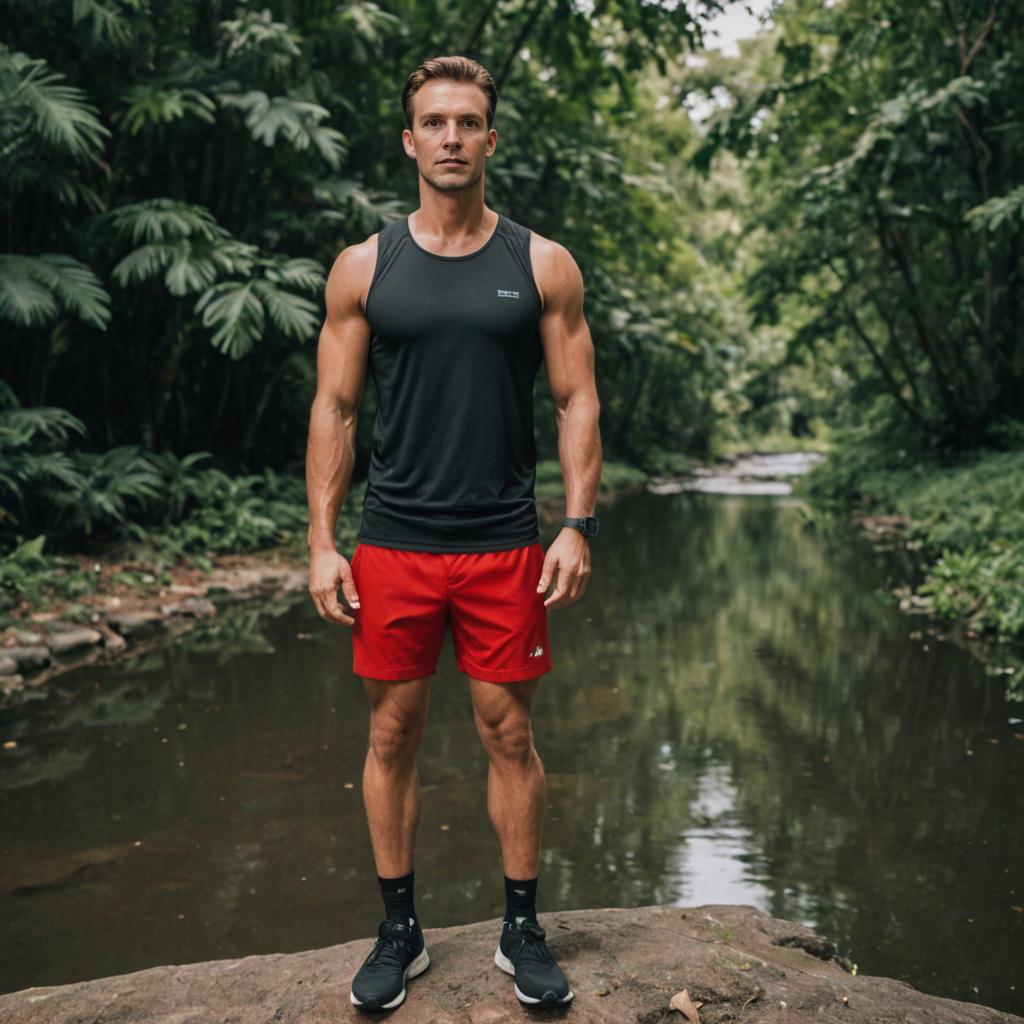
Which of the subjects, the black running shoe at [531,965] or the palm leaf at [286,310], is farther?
the palm leaf at [286,310]

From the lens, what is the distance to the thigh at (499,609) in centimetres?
266

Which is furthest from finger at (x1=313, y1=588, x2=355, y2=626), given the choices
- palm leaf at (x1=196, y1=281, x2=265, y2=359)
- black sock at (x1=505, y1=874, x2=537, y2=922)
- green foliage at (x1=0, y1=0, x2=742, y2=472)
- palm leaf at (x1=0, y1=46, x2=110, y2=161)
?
palm leaf at (x1=196, y1=281, x2=265, y2=359)

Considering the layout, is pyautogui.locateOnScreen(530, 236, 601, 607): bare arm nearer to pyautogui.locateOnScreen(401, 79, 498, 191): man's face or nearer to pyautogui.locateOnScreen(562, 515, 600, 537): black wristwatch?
pyautogui.locateOnScreen(562, 515, 600, 537): black wristwatch

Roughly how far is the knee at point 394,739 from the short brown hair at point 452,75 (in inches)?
58.8

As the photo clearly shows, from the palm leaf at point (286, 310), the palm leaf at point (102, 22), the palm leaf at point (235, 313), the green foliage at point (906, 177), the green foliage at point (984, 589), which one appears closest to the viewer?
the green foliage at point (984, 589)

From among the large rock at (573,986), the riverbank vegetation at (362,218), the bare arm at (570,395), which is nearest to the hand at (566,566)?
the bare arm at (570,395)

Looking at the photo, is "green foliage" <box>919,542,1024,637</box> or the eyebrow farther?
"green foliage" <box>919,542,1024,637</box>

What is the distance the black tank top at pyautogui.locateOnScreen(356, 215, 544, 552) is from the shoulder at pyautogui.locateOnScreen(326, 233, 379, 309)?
0.07 feet

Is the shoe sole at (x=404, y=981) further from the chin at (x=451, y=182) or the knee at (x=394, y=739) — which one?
the chin at (x=451, y=182)

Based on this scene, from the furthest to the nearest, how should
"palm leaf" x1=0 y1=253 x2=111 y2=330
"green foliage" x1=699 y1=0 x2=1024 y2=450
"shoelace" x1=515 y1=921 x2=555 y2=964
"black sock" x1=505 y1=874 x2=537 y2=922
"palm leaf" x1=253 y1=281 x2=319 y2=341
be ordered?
"green foliage" x1=699 y1=0 x2=1024 y2=450 < "palm leaf" x1=253 y1=281 x2=319 y2=341 < "palm leaf" x1=0 y1=253 x2=111 y2=330 < "black sock" x1=505 y1=874 x2=537 y2=922 < "shoelace" x1=515 y1=921 x2=555 y2=964

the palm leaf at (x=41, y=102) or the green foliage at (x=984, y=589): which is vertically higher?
the palm leaf at (x=41, y=102)

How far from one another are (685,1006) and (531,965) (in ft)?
1.23

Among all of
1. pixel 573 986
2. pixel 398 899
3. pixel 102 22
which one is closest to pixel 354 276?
pixel 398 899

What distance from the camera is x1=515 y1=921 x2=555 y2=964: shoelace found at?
2653mm
